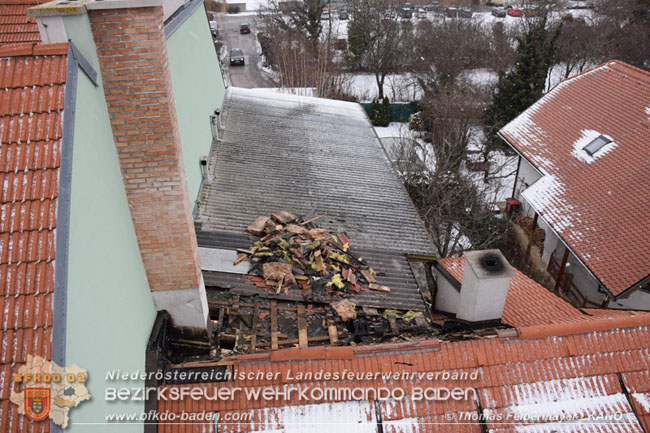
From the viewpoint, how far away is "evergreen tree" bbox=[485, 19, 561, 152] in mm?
24125

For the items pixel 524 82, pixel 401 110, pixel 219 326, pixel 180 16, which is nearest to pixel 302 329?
pixel 219 326

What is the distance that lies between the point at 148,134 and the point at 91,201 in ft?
3.49

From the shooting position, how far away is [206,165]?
Result: 10711 mm

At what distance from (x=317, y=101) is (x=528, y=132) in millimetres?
8254

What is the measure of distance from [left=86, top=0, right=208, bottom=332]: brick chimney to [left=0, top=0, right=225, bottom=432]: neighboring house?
1cm

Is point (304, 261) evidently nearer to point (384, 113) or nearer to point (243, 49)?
point (384, 113)

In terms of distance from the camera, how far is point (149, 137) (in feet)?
16.7

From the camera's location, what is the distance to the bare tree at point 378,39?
109ft

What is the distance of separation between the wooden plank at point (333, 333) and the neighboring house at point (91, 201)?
6.26 ft

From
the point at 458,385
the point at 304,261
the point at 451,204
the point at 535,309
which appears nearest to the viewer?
the point at 458,385

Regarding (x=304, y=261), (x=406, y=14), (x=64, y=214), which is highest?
(x=64, y=214)

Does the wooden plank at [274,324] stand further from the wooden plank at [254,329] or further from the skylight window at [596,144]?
the skylight window at [596,144]

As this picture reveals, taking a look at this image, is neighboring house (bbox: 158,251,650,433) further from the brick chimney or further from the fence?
the fence

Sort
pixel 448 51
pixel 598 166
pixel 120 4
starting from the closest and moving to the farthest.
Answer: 1. pixel 120 4
2. pixel 598 166
3. pixel 448 51
